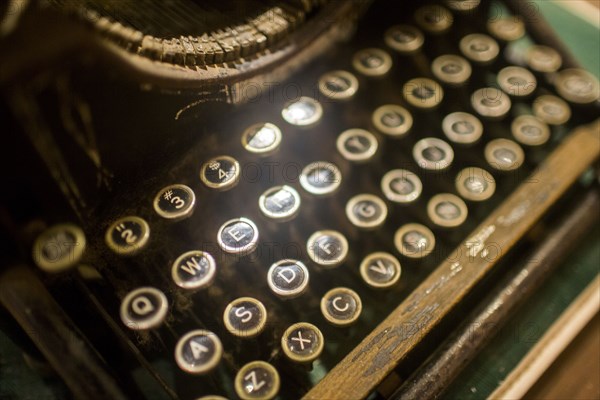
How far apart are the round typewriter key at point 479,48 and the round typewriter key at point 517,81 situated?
0.07 m

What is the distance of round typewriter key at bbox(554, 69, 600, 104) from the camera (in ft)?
5.61

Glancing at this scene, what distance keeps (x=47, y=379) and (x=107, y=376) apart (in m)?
0.41

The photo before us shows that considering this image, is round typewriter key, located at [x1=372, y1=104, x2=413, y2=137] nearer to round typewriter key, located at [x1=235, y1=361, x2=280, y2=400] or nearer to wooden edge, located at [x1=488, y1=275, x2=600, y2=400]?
wooden edge, located at [x1=488, y1=275, x2=600, y2=400]

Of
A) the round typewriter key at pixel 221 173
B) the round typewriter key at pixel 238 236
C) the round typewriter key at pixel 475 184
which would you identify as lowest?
the round typewriter key at pixel 238 236

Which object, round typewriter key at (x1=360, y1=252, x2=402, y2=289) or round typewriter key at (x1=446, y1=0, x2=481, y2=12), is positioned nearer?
round typewriter key at (x1=360, y1=252, x2=402, y2=289)

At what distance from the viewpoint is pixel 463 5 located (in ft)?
5.87

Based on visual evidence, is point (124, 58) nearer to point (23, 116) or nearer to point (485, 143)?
point (23, 116)

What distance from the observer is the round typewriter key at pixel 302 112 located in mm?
1561

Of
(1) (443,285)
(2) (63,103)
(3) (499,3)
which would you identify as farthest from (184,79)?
(3) (499,3)

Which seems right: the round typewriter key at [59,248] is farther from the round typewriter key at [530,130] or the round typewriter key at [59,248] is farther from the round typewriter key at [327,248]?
the round typewriter key at [530,130]

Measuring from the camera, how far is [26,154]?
0.95m

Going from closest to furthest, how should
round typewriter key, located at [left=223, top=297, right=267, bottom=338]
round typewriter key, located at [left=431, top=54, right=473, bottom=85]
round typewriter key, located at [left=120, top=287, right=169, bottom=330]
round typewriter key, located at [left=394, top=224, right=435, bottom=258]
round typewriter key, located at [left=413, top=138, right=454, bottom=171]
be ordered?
round typewriter key, located at [left=120, top=287, right=169, bottom=330] < round typewriter key, located at [left=223, top=297, right=267, bottom=338] < round typewriter key, located at [left=394, top=224, right=435, bottom=258] < round typewriter key, located at [left=413, top=138, right=454, bottom=171] < round typewriter key, located at [left=431, top=54, right=473, bottom=85]

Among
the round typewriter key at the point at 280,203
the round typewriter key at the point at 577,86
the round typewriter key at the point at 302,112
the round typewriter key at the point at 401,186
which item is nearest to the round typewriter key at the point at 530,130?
the round typewriter key at the point at 577,86

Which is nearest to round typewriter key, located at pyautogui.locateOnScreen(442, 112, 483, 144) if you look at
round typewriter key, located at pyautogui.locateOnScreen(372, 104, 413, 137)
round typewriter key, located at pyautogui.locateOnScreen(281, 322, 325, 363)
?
round typewriter key, located at pyautogui.locateOnScreen(372, 104, 413, 137)
